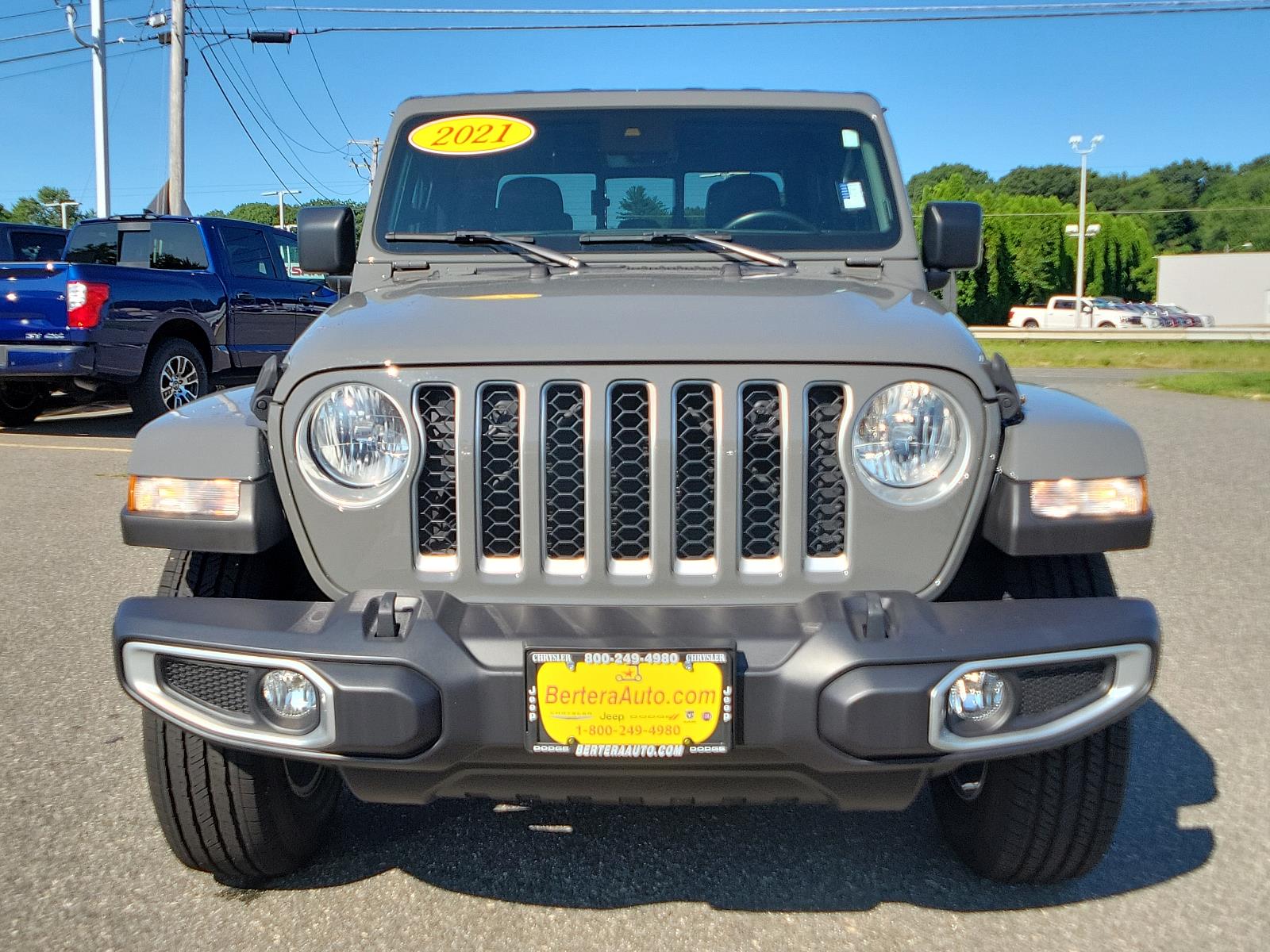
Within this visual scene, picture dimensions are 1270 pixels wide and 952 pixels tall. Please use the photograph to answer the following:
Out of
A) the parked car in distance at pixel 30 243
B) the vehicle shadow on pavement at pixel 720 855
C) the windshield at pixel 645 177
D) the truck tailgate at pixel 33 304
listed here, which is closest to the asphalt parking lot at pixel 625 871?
the vehicle shadow on pavement at pixel 720 855

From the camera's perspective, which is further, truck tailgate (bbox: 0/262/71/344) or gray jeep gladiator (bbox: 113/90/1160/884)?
truck tailgate (bbox: 0/262/71/344)

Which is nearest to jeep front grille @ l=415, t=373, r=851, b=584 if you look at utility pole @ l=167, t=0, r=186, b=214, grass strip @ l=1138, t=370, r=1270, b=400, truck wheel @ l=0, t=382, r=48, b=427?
truck wheel @ l=0, t=382, r=48, b=427

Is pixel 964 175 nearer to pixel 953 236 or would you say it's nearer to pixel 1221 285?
pixel 1221 285

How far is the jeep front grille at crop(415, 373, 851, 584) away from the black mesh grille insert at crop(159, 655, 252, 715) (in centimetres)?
43

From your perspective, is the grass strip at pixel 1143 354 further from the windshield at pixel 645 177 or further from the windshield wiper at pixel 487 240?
the windshield wiper at pixel 487 240

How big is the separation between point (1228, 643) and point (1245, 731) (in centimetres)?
104

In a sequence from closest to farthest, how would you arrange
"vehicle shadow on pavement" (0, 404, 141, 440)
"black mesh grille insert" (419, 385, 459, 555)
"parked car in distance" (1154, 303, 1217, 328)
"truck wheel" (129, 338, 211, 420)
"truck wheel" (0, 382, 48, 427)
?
"black mesh grille insert" (419, 385, 459, 555) < "truck wheel" (129, 338, 211, 420) < "vehicle shadow on pavement" (0, 404, 141, 440) < "truck wheel" (0, 382, 48, 427) < "parked car in distance" (1154, 303, 1217, 328)

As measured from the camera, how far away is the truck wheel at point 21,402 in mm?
11516

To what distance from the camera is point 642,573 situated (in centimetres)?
234

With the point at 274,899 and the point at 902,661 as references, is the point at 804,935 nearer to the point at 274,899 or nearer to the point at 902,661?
the point at 902,661

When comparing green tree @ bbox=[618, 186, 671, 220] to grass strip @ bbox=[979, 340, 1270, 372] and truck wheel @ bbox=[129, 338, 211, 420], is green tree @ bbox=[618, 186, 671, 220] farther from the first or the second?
grass strip @ bbox=[979, 340, 1270, 372]

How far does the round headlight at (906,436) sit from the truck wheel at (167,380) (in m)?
8.90

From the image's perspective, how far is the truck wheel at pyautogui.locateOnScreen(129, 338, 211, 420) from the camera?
34.0 ft

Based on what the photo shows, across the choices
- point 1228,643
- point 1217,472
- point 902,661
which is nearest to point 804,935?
point 902,661
